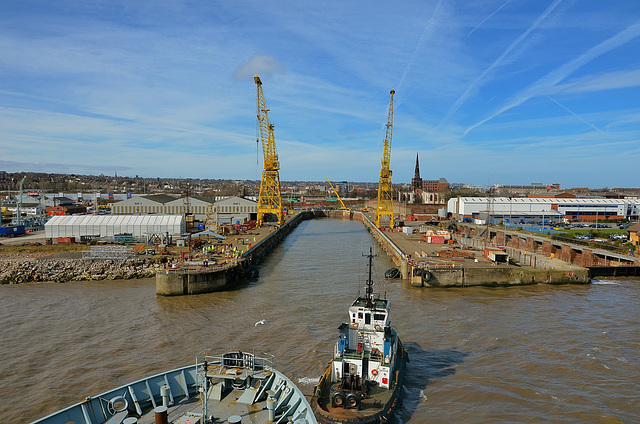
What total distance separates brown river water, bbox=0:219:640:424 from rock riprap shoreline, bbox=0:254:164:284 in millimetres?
1927

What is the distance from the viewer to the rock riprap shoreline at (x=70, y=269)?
36.5m

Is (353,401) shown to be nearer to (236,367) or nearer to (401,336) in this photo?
(236,367)

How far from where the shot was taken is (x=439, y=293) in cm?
3431

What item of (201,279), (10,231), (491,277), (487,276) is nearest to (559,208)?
(491,277)

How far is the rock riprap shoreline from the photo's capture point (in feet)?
120

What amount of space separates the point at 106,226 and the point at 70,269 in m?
15.0

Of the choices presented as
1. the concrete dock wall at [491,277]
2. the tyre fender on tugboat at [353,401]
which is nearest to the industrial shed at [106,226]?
the concrete dock wall at [491,277]

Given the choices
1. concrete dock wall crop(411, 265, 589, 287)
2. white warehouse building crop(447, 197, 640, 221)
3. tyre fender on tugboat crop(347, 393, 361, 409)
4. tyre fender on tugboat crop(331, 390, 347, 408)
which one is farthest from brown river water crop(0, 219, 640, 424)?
white warehouse building crop(447, 197, 640, 221)

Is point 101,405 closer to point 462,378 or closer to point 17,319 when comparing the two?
point 462,378

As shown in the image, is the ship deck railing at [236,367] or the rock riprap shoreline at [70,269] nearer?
the ship deck railing at [236,367]

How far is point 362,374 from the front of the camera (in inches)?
606

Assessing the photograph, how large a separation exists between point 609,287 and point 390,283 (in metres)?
20.3

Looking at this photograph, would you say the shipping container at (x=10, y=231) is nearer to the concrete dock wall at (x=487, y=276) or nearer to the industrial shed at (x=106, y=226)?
the industrial shed at (x=106, y=226)

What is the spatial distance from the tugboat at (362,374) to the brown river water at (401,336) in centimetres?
187
